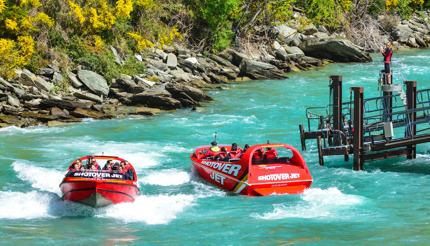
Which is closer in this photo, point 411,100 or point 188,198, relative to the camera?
point 188,198

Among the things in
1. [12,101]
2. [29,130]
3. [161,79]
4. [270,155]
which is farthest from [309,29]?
[270,155]

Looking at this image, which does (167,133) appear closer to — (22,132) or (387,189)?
(22,132)

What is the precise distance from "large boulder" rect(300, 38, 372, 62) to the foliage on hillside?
11.9 feet

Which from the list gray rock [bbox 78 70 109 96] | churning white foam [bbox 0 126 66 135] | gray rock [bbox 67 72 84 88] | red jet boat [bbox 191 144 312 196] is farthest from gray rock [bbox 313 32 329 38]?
red jet boat [bbox 191 144 312 196]

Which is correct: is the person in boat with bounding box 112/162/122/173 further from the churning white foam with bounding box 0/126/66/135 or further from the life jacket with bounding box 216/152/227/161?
the churning white foam with bounding box 0/126/66/135

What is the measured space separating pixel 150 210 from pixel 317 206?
15.9 ft

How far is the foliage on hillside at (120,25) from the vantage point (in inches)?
1820

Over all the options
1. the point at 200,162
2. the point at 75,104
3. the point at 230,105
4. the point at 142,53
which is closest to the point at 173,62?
the point at 142,53

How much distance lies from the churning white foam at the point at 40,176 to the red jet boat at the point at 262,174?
558 centimetres

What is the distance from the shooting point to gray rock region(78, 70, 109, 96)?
143 ft

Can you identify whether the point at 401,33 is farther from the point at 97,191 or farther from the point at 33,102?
the point at 97,191

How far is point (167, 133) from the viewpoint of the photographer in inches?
1446

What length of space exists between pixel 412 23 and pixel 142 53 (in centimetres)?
3720

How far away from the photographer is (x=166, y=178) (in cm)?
2852
